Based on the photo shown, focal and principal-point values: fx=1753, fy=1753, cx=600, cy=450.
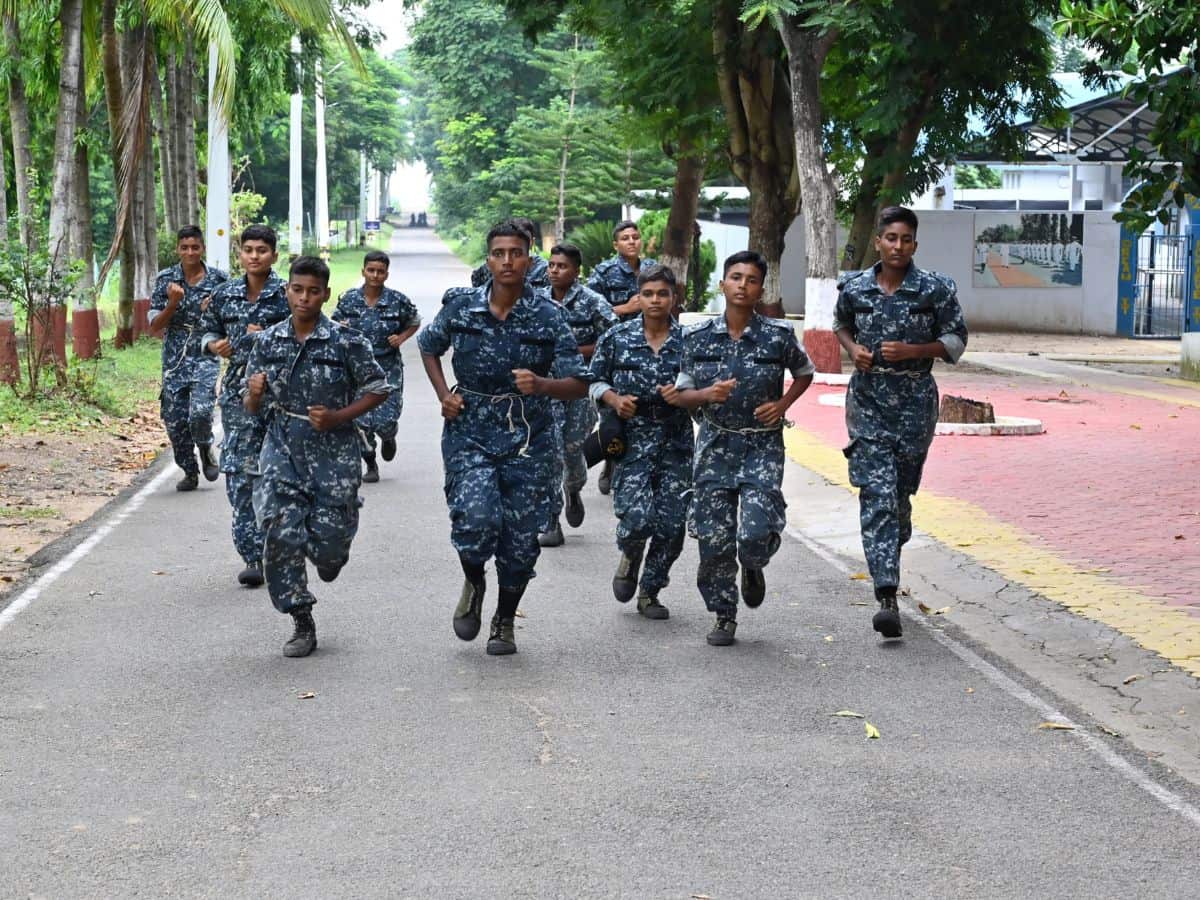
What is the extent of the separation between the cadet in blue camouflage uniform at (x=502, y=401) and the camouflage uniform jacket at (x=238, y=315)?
1905mm

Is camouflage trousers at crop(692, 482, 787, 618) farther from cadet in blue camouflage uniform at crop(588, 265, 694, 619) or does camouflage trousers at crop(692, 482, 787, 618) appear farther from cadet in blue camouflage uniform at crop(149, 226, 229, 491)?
cadet in blue camouflage uniform at crop(149, 226, 229, 491)

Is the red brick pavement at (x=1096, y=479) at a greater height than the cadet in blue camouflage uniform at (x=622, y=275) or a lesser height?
lesser

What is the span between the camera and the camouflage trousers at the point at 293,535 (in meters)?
7.48

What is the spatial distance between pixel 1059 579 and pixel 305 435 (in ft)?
14.3

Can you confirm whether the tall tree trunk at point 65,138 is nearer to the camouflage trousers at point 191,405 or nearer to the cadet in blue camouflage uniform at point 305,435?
the camouflage trousers at point 191,405

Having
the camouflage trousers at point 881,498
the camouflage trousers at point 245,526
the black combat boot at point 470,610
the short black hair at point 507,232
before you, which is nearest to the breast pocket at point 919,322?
the camouflage trousers at point 881,498

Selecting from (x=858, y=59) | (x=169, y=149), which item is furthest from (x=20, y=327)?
(x=858, y=59)

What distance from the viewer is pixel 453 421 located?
7.49 metres

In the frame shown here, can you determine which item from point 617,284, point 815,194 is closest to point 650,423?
point 617,284

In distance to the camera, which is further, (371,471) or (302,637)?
(371,471)

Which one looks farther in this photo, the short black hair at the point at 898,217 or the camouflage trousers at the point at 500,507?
the short black hair at the point at 898,217

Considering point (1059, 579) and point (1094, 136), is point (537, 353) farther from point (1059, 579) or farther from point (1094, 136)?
point (1094, 136)

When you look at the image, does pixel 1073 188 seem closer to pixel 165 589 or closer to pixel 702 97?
pixel 702 97

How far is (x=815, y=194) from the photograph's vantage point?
72.5 feet
